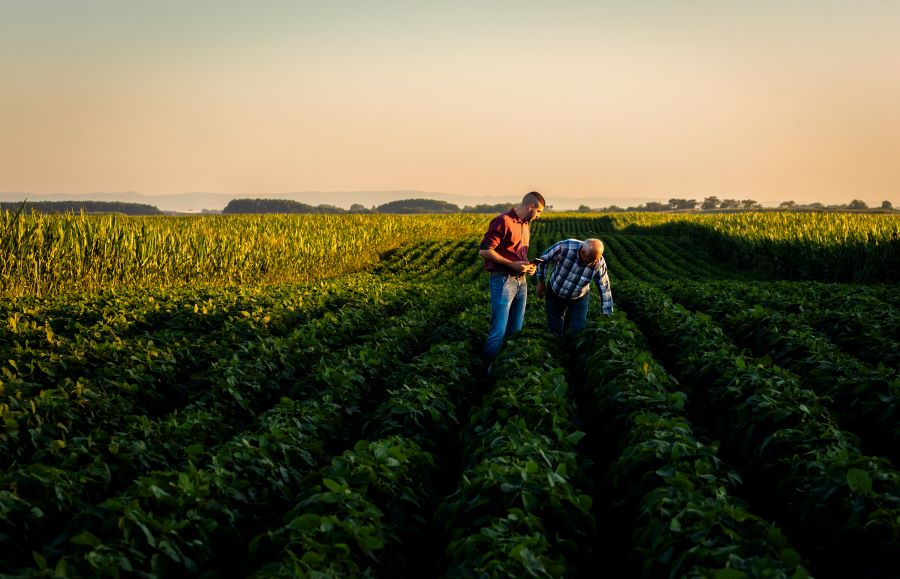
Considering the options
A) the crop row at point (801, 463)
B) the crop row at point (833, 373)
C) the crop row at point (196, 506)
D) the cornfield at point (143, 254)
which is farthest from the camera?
the cornfield at point (143, 254)

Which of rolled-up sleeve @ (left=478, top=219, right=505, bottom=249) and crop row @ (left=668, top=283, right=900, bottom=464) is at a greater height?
rolled-up sleeve @ (left=478, top=219, right=505, bottom=249)

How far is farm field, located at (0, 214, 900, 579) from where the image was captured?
4.24m

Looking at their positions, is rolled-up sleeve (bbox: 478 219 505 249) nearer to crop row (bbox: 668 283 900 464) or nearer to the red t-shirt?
the red t-shirt

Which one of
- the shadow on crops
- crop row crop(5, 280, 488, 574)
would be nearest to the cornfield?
crop row crop(5, 280, 488, 574)

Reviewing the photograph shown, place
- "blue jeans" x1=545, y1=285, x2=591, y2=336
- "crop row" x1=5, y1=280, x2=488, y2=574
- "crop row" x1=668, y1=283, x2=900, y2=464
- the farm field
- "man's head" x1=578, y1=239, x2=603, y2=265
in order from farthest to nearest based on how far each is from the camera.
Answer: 1. "blue jeans" x1=545, y1=285, x2=591, y2=336
2. "man's head" x1=578, y1=239, x2=603, y2=265
3. "crop row" x1=668, y1=283, x2=900, y2=464
4. the farm field
5. "crop row" x1=5, y1=280, x2=488, y2=574

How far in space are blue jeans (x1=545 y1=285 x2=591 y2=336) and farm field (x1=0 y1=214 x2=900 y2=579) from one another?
350 mm

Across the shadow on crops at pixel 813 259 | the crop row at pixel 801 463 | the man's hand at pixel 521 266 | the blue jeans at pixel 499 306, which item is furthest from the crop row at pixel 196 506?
the shadow on crops at pixel 813 259

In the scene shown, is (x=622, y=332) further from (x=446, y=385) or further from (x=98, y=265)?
(x=98, y=265)

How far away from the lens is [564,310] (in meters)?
11.3

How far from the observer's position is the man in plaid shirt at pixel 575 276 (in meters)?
10.2

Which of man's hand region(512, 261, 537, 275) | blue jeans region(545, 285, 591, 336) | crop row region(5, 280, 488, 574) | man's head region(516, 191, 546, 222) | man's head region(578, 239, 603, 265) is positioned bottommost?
crop row region(5, 280, 488, 574)

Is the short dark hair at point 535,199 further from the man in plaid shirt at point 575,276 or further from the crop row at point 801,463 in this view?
the crop row at point 801,463

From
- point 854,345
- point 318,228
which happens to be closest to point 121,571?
point 854,345

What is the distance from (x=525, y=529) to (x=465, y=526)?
0.55 meters
